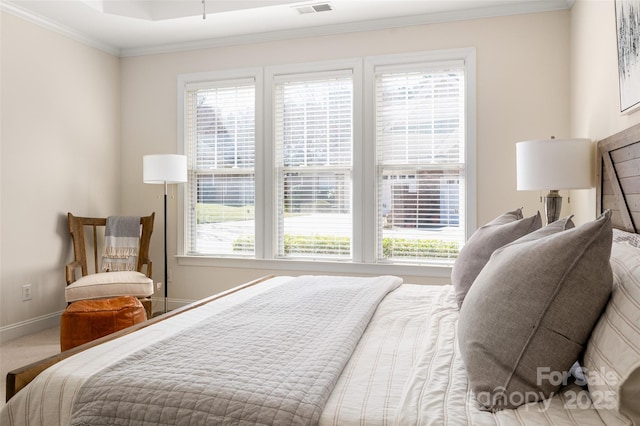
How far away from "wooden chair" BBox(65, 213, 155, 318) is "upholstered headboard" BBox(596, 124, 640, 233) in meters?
3.32

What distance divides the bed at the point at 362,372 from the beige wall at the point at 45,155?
273 cm

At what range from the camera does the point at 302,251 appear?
13.8 feet

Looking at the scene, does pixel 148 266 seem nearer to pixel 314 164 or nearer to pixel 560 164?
pixel 314 164

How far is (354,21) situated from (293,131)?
1.08m

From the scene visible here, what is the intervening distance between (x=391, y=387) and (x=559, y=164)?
2039 mm

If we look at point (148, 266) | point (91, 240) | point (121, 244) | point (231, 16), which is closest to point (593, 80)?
point (231, 16)

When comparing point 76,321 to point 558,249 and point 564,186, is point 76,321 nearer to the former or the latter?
point 558,249

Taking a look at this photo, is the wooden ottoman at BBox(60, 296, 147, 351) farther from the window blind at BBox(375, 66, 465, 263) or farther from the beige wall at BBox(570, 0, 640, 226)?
the beige wall at BBox(570, 0, 640, 226)

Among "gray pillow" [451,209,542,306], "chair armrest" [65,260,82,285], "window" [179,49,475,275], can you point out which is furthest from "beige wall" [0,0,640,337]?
"gray pillow" [451,209,542,306]

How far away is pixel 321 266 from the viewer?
4090mm

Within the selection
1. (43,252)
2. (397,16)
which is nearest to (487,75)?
(397,16)

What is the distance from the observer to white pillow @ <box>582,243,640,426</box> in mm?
886

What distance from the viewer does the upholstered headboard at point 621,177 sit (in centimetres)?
204

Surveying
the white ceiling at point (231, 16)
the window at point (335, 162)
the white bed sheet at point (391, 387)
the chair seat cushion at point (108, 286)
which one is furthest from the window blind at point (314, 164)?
the white bed sheet at point (391, 387)
